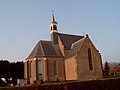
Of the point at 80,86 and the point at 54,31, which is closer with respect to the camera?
the point at 80,86

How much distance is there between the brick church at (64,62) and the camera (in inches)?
1721

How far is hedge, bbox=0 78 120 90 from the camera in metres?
22.8

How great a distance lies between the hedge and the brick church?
53.6ft

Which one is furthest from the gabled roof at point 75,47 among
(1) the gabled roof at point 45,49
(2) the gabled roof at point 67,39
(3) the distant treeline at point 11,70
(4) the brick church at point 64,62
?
(3) the distant treeline at point 11,70

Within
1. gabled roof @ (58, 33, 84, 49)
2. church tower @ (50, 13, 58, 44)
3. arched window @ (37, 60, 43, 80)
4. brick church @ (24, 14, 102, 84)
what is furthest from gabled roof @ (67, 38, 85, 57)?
arched window @ (37, 60, 43, 80)

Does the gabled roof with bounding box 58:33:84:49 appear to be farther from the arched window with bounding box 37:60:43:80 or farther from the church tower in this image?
the arched window with bounding box 37:60:43:80

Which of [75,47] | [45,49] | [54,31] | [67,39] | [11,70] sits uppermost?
[54,31]

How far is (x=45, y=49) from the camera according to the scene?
154 feet

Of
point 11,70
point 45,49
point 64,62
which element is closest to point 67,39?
point 64,62

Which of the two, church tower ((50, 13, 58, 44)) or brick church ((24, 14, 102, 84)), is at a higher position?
church tower ((50, 13, 58, 44))

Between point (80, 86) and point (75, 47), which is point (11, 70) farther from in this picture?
point (80, 86)

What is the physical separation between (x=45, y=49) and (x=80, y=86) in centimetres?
2370

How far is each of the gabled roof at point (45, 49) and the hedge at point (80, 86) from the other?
71.7 feet

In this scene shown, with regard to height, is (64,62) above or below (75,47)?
below
